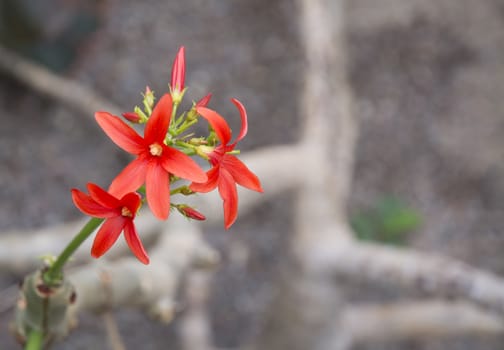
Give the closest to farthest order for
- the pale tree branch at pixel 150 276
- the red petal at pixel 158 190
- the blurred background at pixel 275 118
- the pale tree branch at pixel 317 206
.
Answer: the red petal at pixel 158 190
the pale tree branch at pixel 150 276
the pale tree branch at pixel 317 206
the blurred background at pixel 275 118

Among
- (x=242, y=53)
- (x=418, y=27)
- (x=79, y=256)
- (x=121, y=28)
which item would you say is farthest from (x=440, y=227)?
(x=79, y=256)

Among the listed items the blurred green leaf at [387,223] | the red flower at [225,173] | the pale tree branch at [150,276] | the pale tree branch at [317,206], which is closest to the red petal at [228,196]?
the red flower at [225,173]

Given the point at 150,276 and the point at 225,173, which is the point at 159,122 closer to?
the point at 225,173

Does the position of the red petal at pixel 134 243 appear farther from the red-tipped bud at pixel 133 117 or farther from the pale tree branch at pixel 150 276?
the pale tree branch at pixel 150 276

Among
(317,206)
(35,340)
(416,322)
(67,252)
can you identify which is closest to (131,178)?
(67,252)

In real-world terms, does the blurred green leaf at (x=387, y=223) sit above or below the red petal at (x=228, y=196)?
above

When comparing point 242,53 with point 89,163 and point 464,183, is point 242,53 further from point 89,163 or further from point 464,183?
point 464,183

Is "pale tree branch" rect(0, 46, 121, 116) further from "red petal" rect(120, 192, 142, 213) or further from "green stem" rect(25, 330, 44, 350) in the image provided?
"red petal" rect(120, 192, 142, 213)

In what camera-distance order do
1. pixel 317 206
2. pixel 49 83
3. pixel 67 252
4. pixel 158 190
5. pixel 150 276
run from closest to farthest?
pixel 158 190 < pixel 67 252 < pixel 150 276 < pixel 317 206 < pixel 49 83
